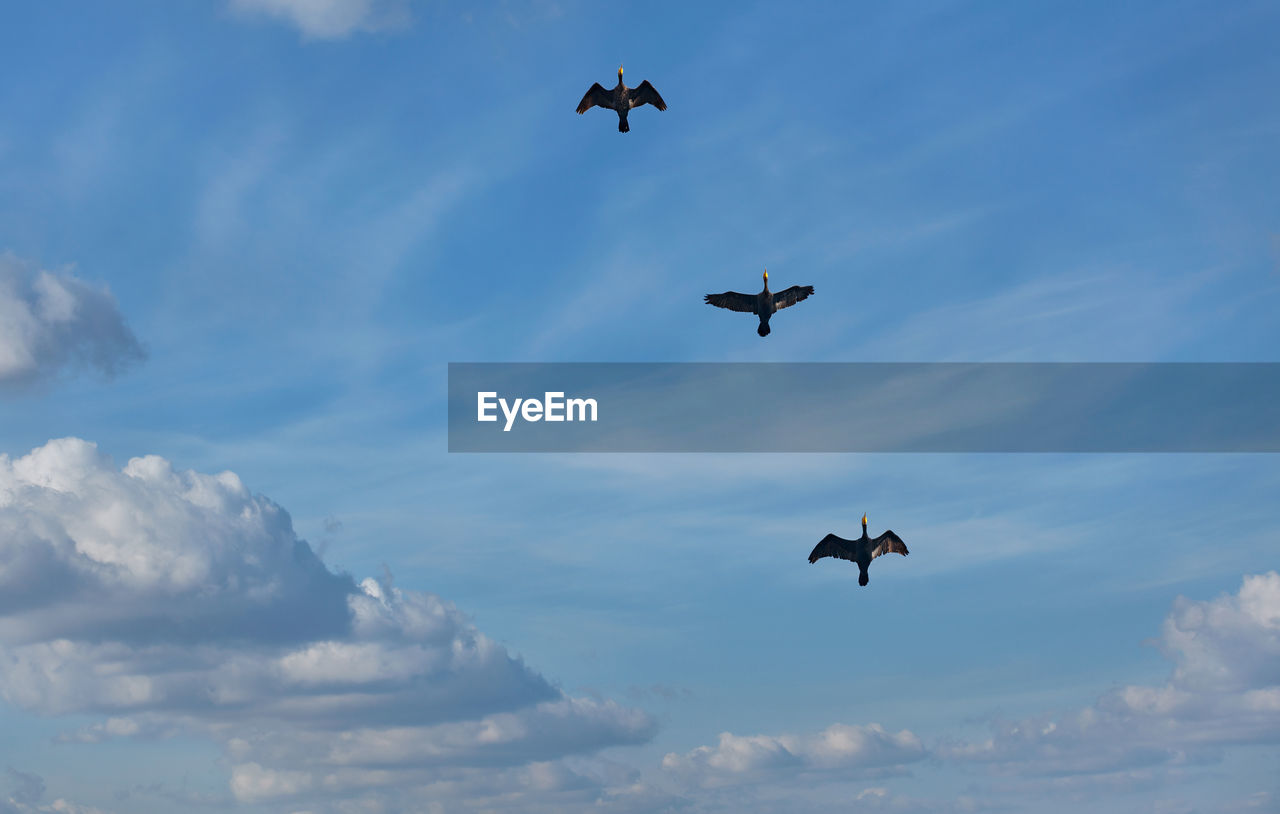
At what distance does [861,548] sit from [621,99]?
155 ft

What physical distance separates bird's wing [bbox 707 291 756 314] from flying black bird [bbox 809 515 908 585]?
23.1 m

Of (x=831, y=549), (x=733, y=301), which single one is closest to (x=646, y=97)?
(x=733, y=301)

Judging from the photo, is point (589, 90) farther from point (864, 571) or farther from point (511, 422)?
point (864, 571)

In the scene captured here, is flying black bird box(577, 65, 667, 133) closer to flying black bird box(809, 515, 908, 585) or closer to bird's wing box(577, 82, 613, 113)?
bird's wing box(577, 82, 613, 113)

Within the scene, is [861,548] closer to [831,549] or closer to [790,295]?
[831,549]

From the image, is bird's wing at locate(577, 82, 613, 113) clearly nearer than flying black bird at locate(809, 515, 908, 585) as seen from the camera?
Yes

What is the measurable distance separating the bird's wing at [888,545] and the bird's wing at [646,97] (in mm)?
45296

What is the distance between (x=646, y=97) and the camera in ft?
335

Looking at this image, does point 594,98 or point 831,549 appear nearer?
point 594,98

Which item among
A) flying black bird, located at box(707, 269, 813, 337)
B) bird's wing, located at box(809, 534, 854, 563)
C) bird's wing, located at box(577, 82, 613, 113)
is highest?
bird's wing, located at box(577, 82, 613, 113)

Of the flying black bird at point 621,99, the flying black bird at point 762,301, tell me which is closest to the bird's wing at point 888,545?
the flying black bird at point 762,301

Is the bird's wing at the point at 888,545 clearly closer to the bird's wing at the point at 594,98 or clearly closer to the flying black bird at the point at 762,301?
the flying black bird at the point at 762,301

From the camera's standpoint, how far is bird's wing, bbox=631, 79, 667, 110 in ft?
332

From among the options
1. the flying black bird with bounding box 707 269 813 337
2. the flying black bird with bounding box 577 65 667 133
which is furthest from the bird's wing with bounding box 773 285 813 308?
the flying black bird with bounding box 577 65 667 133
